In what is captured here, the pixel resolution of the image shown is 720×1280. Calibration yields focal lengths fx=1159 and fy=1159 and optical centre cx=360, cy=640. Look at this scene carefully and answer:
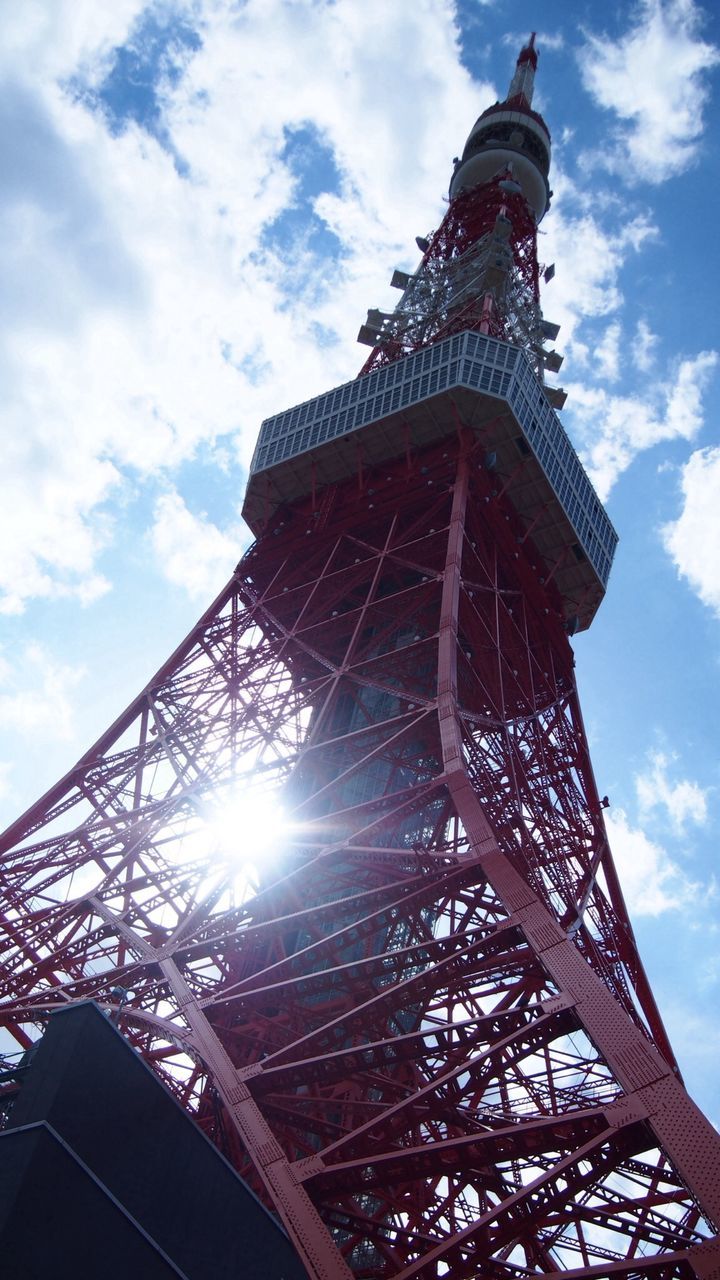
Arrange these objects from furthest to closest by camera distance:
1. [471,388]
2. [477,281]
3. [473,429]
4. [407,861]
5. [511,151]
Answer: [511,151]
[477,281]
[473,429]
[471,388]
[407,861]

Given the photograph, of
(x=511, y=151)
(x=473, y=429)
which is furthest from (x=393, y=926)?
(x=511, y=151)

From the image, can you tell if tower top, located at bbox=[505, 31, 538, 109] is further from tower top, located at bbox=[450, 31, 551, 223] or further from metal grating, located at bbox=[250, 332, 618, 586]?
metal grating, located at bbox=[250, 332, 618, 586]

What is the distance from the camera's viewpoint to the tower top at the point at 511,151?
51.4 meters

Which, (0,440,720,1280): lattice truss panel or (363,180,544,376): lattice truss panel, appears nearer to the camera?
A: (0,440,720,1280): lattice truss panel

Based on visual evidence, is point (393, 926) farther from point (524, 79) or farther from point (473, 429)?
point (524, 79)

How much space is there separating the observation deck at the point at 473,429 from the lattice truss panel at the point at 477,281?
4.53 metres

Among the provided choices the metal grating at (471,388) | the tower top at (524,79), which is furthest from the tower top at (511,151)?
the metal grating at (471,388)

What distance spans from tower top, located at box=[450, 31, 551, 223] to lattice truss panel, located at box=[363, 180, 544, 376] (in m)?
1.42

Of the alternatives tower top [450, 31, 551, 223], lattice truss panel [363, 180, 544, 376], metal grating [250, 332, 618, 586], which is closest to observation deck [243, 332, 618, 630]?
metal grating [250, 332, 618, 586]

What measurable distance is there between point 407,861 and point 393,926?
1.35 metres

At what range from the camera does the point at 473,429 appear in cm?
3288

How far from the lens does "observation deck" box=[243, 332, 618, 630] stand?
108 ft

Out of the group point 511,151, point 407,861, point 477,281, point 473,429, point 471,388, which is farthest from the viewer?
point 511,151

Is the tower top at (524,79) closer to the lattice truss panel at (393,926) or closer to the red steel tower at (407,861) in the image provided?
the red steel tower at (407,861)
